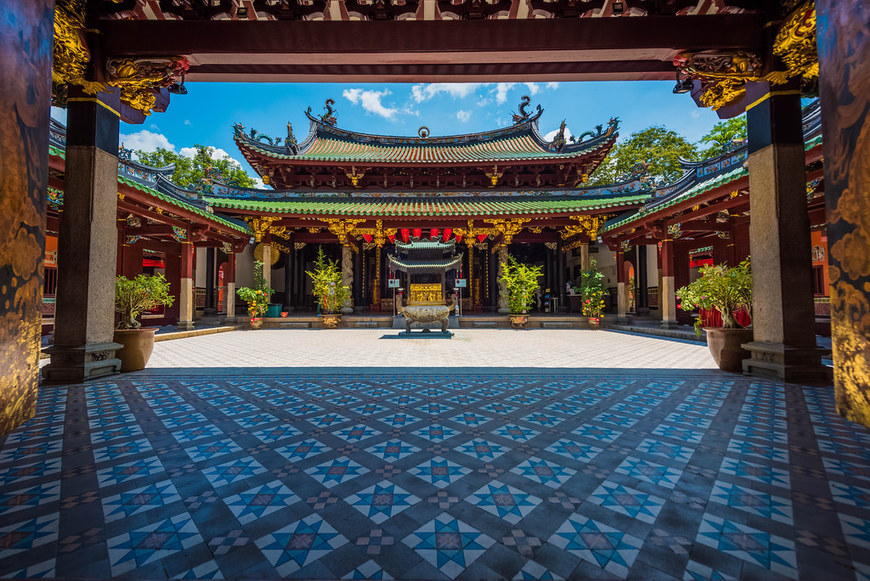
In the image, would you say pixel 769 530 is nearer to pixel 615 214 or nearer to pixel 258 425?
pixel 258 425

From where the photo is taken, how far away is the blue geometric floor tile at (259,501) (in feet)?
5.13

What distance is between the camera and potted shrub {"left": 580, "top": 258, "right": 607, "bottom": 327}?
11.8m

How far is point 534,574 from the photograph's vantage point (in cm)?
119

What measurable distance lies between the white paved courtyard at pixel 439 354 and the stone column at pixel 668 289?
235 centimetres

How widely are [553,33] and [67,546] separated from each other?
563cm

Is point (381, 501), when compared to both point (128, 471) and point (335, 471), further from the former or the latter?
point (128, 471)

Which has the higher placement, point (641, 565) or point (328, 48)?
point (328, 48)

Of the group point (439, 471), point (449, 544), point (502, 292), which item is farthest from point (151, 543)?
point (502, 292)

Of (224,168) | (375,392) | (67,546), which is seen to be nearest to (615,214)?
(375,392)

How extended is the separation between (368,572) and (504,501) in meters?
0.73

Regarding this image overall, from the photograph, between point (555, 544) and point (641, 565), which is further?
point (555, 544)

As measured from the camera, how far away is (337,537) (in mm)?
1392

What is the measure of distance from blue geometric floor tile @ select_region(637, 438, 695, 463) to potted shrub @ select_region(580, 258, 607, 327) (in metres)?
10.1

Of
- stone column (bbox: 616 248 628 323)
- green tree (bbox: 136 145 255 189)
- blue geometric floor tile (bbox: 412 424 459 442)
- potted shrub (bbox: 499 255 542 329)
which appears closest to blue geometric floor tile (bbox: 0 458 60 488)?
blue geometric floor tile (bbox: 412 424 459 442)
